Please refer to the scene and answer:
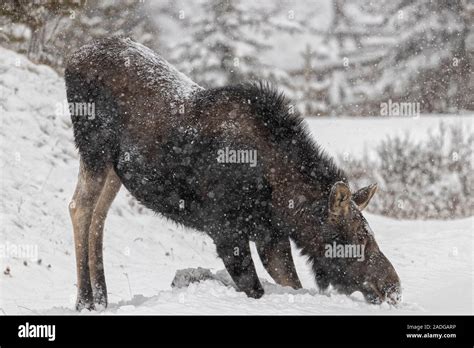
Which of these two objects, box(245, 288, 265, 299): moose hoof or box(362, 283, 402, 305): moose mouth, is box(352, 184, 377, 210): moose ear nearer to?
box(362, 283, 402, 305): moose mouth

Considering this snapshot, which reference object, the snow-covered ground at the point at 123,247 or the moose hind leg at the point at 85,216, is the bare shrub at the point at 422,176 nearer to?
the snow-covered ground at the point at 123,247

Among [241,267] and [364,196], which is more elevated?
[364,196]

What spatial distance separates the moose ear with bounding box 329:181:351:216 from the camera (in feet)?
21.1

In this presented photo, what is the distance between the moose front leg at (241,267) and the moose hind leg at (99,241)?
1.54 m

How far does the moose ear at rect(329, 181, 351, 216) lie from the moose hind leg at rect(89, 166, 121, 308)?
7.42ft

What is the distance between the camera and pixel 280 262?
718 centimetres

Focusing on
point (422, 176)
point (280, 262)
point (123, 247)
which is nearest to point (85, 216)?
point (280, 262)

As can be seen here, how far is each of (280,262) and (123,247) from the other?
178 inches

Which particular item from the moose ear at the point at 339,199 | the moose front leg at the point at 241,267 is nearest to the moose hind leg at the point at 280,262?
the moose front leg at the point at 241,267

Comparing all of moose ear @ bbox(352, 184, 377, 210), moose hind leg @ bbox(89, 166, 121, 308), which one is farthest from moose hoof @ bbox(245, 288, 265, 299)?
moose hind leg @ bbox(89, 166, 121, 308)

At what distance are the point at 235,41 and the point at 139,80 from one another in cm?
1067

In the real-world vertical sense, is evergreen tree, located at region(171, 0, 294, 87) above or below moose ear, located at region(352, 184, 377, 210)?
above

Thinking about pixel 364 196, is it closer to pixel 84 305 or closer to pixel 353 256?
pixel 353 256

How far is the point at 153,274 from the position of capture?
1043 centimetres
